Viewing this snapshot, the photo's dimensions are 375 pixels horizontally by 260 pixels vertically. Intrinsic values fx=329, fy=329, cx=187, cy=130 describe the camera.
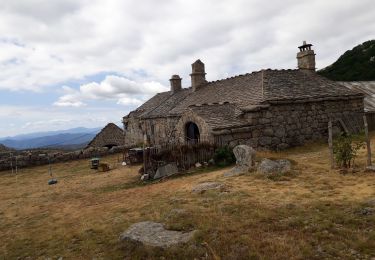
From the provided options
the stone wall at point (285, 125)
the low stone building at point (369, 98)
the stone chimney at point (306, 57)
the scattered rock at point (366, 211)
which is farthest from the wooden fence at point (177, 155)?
the low stone building at point (369, 98)

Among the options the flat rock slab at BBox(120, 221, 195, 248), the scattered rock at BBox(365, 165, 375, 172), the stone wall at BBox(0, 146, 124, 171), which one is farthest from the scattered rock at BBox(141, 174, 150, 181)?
the stone wall at BBox(0, 146, 124, 171)

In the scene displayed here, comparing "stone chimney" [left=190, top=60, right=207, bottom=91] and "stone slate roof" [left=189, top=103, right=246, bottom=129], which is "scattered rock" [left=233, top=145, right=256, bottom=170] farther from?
"stone chimney" [left=190, top=60, right=207, bottom=91]

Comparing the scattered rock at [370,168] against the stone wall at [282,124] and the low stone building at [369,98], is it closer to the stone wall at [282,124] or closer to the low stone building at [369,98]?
the stone wall at [282,124]

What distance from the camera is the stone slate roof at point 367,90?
23.8 metres

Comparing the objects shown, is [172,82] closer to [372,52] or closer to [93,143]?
[93,143]

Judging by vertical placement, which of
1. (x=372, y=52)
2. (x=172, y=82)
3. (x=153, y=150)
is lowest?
(x=153, y=150)

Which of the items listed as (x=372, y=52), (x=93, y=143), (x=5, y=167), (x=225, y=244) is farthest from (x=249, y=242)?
(x=372, y=52)

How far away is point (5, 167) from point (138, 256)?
66.3 ft

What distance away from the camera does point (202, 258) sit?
20.0 ft

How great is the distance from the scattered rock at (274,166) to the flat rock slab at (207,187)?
1861 mm

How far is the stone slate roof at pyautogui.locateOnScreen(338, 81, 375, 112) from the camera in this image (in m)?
23.8

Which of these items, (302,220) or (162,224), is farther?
(162,224)

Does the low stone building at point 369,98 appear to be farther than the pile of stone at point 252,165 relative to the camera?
Result: Yes

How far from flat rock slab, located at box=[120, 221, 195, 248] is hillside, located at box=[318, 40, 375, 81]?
46386 mm
